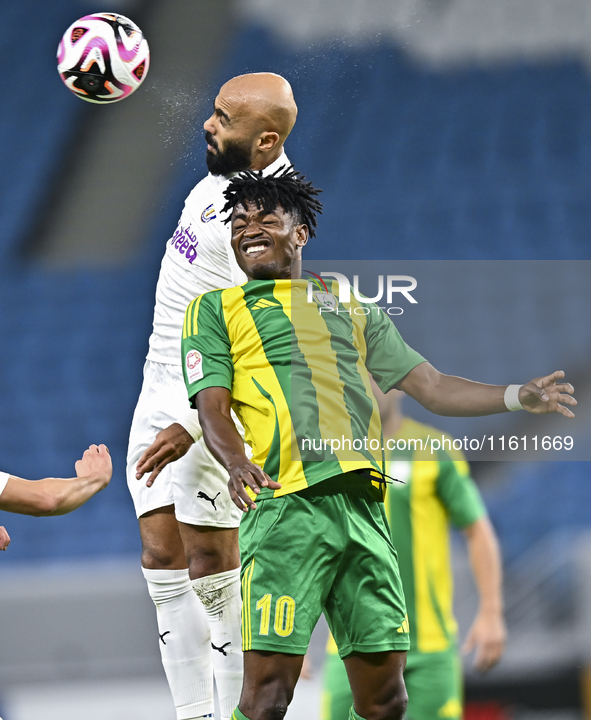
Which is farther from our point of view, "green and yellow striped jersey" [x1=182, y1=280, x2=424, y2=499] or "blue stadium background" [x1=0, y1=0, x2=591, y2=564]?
"blue stadium background" [x1=0, y1=0, x2=591, y2=564]

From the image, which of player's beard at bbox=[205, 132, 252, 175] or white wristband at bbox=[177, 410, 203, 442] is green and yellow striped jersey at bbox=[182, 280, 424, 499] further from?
player's beard at bbox=[205, 132, 252, 175]

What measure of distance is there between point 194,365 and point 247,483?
1.41ft

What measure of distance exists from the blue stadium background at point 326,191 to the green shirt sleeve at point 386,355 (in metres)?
2.86

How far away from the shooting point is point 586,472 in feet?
18.5

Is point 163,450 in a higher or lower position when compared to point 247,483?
higher

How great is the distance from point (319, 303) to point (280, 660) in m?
0.93

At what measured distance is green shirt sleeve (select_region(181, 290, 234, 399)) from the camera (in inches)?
101

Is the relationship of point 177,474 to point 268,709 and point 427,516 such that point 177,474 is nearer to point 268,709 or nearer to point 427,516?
point 427,516

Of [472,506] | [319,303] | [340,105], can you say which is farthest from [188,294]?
[340,105]

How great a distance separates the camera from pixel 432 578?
288 centimetres

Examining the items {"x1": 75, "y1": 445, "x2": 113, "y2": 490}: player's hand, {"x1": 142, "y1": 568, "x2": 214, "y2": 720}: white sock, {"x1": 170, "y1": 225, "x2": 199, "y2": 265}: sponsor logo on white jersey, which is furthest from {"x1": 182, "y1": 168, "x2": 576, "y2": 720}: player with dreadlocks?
{"x1": 142, "y1": 568, "x2": 214, "y2": 720}: white sock

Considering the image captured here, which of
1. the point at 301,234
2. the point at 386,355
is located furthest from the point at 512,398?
the point at 301,234

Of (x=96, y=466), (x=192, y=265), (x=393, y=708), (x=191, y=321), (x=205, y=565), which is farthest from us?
(x=192, y=265)

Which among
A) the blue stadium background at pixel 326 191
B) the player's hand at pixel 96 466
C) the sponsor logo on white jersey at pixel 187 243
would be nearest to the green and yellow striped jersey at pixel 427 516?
the player's hand at pixel 96 466
